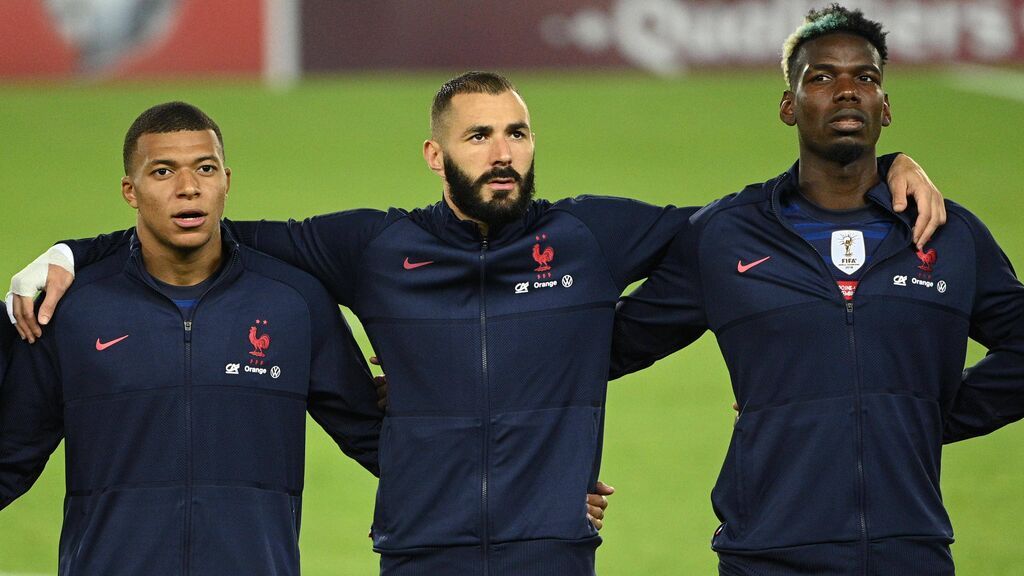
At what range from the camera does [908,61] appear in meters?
19.8

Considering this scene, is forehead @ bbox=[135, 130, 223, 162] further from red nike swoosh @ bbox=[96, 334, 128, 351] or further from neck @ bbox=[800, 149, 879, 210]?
neck @ bbox=[800, 149, 879, 210]

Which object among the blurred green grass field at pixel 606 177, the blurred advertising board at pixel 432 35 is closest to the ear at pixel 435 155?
the blurred green grass field at pixel 606 177

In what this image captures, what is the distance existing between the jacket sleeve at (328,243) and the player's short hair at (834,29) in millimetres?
1365

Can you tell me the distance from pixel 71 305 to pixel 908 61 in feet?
53.6

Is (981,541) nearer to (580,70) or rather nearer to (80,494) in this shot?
(80,494)

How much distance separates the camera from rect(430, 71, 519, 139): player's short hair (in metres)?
5.01

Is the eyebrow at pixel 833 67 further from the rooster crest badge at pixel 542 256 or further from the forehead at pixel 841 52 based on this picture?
the rooster crest badge at pixel 542 256

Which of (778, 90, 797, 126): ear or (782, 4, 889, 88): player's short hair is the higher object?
(782, 4, 889, 88): player's short hair

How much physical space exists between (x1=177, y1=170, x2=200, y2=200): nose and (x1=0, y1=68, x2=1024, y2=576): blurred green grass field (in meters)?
2.77

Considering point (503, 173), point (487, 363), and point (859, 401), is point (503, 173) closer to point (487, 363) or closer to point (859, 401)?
point (487, 363)

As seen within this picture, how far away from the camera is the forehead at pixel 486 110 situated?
4.95 metres

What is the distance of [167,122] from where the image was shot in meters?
4.93

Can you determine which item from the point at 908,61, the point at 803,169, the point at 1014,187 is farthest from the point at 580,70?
the point at 803,169

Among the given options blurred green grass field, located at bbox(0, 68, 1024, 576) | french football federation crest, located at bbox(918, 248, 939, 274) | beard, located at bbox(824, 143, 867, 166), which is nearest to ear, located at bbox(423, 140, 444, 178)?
beard, located at bbox(824, 143, 867, 166)
